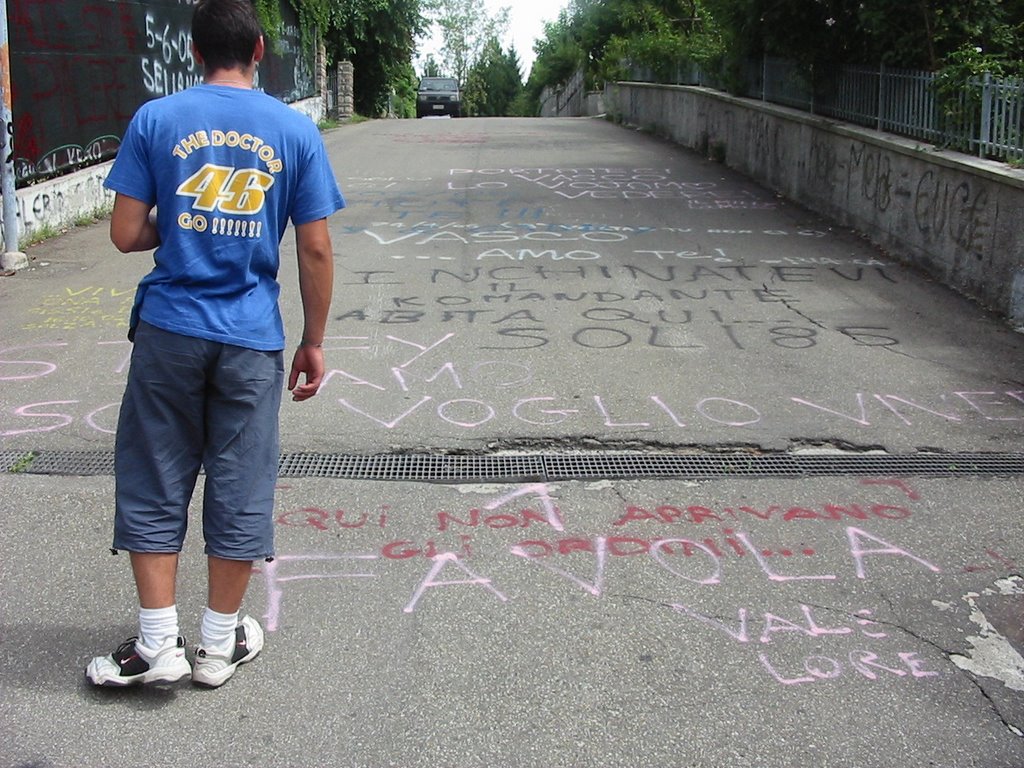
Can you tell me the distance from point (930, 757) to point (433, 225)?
28.0 feet

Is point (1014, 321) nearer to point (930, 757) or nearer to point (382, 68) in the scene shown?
point (930, 757)

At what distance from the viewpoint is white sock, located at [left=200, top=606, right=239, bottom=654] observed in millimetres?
3037

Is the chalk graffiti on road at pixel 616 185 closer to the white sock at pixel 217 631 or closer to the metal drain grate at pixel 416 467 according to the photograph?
the metal drain grate at pixel 416 467

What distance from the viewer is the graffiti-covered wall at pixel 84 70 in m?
9.37

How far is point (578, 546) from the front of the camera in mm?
3955

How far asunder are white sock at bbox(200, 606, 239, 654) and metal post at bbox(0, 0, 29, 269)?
638cm

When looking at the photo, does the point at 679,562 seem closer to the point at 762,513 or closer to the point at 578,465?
the point at 762,513

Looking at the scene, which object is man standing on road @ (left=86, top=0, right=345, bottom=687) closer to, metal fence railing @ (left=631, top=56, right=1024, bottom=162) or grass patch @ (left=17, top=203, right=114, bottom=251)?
grass patch @ (left=17, top=203, right=114, bottom=251)

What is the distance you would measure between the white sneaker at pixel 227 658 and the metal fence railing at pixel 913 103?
6842 millimetres

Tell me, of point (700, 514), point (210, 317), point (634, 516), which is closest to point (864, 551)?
point (700, 514)

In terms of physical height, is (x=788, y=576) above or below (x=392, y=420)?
below

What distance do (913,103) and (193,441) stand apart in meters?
8.62

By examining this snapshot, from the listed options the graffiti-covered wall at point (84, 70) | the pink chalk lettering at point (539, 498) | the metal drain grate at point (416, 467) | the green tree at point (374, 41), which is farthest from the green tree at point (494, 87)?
the pink chalk lettering at point (539, 498)

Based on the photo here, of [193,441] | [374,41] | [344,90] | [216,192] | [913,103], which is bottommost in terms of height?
[193,441]
